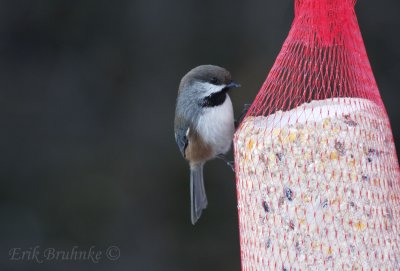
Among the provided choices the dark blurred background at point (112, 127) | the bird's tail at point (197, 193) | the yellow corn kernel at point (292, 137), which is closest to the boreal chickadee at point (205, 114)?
the bird's tail at point (197, 193)

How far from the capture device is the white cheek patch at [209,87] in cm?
330

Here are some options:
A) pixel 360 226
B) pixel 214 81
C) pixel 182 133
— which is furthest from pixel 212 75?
pixel 360 226

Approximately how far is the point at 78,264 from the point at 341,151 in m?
3.37

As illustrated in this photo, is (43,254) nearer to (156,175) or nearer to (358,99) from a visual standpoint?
(156,175)

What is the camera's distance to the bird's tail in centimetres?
387

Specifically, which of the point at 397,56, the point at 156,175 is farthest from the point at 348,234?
the point at 156,175

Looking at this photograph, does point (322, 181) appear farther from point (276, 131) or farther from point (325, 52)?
point (325, 52)

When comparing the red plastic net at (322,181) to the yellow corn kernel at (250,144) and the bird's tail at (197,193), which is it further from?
the bird's tail at (197,193)

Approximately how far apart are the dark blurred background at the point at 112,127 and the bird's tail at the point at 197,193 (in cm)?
136

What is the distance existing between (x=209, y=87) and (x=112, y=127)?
232 cm

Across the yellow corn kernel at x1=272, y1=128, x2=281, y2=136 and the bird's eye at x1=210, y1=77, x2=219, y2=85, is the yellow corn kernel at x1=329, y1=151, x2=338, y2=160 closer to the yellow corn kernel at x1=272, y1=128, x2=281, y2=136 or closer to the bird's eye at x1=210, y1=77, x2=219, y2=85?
the yellow corn kernel at x1=272, y1=128, x2=281, y2=136

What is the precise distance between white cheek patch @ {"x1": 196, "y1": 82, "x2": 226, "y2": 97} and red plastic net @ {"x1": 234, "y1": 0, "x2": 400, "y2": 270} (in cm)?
44

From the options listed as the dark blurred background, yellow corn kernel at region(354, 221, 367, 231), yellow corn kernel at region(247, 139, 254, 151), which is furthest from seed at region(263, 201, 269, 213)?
the dark blurred background

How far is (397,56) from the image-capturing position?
486 centimetres
